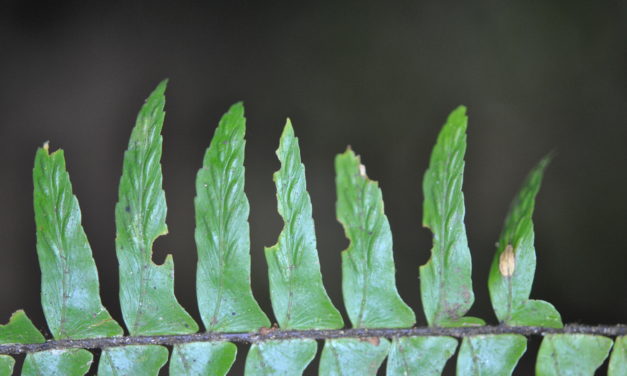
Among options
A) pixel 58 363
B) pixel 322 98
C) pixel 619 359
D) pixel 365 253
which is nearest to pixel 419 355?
pixel 365 253

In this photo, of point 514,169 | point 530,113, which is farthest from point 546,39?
point 514,169

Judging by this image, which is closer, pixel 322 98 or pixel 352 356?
pixel 352 356

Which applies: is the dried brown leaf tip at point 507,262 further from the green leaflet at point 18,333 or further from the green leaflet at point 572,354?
the green leaflet at point 18,333

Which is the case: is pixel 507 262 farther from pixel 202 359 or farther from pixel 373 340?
pixel 202 359

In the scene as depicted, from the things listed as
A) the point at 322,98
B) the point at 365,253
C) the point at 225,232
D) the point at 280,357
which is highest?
the point at 322,98

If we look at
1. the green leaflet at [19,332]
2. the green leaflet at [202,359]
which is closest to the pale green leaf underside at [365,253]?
the green leaflet at [202,359]

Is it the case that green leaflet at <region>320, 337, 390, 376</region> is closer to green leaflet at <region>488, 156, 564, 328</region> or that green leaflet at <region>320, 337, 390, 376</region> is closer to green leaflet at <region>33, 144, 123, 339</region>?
green leaflet at <region>488, 156, 564, 328</region>

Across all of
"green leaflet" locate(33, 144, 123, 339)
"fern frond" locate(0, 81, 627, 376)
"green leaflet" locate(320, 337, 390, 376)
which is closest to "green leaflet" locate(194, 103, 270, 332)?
"fern frond" locate(0, 81, 627, 376)
